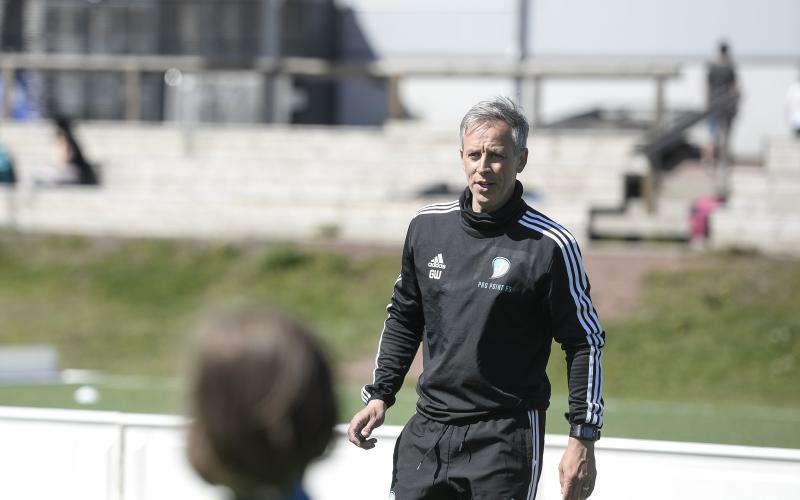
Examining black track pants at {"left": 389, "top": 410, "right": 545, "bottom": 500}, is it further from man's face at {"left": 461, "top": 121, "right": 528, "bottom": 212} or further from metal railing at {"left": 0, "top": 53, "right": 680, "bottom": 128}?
metal railing at {"left": 0, "top": 53, "right": 680, "bottom": 128}

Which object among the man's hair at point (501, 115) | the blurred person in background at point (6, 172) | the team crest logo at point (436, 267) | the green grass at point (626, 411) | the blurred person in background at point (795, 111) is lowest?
the green grass at point (626, 411)

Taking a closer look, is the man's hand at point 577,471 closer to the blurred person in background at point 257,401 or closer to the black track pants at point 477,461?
the black track pants at point 477,461

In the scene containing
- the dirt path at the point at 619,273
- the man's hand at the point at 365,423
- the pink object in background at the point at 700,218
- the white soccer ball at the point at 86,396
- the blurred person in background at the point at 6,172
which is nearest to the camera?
the man's hand at the point at 365,423

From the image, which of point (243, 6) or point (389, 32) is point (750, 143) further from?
point (243, 6)

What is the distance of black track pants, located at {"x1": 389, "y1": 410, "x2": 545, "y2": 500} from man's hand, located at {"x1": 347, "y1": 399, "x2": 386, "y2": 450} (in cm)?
21

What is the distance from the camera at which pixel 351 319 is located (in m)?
15.2

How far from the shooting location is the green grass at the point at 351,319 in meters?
11.9

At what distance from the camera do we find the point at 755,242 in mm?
15609

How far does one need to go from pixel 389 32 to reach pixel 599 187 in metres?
10.6

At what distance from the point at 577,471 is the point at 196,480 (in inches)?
79.4

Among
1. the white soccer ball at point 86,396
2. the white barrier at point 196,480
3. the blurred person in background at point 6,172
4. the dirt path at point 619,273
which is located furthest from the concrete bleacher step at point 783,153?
the white barrier at point 196,480

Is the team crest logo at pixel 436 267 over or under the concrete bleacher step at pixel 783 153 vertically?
under

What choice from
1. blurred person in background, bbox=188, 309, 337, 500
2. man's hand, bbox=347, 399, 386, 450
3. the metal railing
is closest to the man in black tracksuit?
man's hand, bbox=347, 399, 386, 450

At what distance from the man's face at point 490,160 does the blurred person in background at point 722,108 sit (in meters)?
14.2
